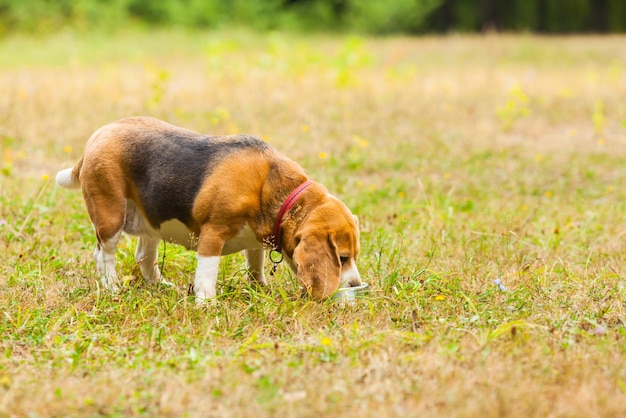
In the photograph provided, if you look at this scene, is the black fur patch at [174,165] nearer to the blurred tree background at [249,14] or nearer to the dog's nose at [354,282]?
the dog's nose at [354,282]

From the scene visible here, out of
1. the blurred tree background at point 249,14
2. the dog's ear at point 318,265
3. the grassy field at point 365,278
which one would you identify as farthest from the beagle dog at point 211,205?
the blurred tree background at point 249,14

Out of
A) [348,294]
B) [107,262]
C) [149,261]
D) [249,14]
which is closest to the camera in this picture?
[348,294]

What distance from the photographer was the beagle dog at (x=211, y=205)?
473 centimetres

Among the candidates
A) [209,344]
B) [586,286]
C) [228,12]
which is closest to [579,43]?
[228,12]

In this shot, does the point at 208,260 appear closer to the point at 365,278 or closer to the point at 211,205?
the point at 211,205

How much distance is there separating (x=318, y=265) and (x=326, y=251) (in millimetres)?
99

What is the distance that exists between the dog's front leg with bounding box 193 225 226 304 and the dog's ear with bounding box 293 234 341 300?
1.75 feet

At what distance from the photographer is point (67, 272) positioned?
18.4ft

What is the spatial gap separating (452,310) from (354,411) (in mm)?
1552

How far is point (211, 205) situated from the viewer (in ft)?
16.0

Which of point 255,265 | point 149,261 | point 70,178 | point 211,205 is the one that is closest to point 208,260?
point 211,205

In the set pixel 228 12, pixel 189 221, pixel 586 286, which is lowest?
pixel 228 12

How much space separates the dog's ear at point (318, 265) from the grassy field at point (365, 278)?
14cm

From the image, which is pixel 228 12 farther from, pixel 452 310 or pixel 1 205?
pixel 452 310
